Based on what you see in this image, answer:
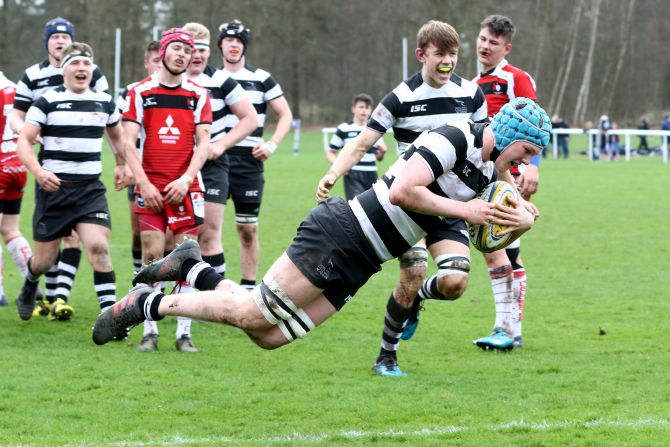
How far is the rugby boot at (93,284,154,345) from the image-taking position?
5957 mm

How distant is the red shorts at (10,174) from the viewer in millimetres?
9477

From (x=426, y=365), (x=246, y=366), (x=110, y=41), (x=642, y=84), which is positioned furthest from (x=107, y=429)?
(x=642, y=84)

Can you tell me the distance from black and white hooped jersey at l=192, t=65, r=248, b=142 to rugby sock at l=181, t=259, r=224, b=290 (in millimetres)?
2998

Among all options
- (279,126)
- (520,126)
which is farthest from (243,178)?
(520,126)

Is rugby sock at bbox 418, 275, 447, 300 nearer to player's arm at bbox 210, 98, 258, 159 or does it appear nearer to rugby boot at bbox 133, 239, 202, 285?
rugby boot at bbox 133, 239, 202, 285

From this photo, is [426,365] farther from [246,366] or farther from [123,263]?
[123,263]

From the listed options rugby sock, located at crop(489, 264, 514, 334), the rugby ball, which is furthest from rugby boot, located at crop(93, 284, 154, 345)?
rugby sock, located at crop(489, 264, 514, 334)

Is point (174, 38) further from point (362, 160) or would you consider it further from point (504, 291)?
point (362, 160)

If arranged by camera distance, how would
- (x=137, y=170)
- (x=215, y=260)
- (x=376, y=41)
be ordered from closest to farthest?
1. (x=137, y=170)
2. (x=215, y=260)
3. (x=376, y=41)

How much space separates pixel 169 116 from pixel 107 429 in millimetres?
2950

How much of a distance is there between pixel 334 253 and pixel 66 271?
4.39 metres

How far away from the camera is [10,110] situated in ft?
31.3

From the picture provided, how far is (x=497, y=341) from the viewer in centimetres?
786

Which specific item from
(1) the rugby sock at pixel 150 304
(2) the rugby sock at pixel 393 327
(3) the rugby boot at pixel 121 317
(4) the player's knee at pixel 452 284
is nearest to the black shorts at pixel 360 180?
(2) the rugby sock at pixel 393 327
